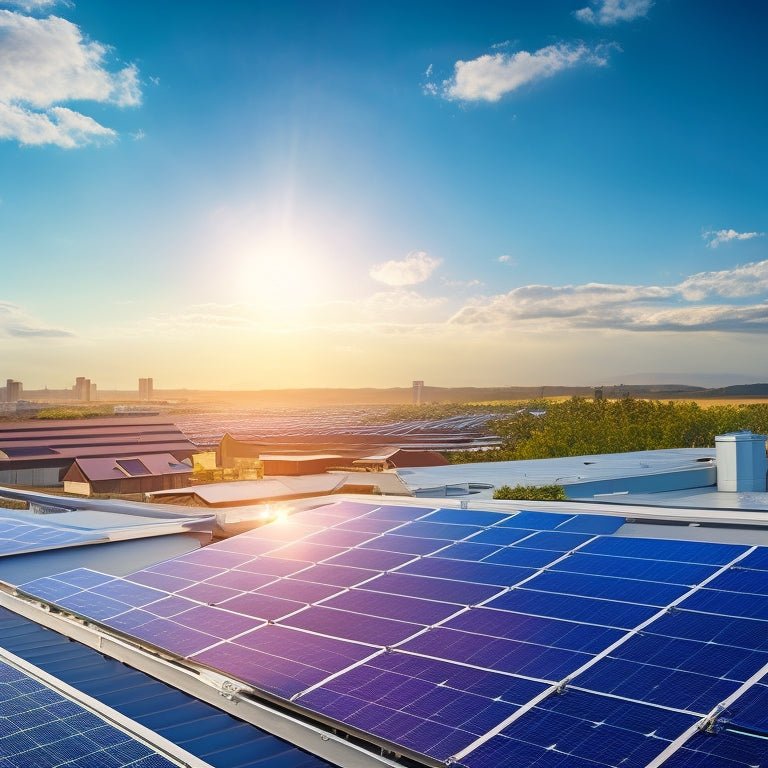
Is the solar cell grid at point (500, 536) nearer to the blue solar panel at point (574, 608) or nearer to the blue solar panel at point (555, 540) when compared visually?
the blue solar panel at point (555, 540)

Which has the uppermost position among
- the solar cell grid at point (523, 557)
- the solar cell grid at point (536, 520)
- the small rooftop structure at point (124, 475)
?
the solar cell grid at point (536, 520)

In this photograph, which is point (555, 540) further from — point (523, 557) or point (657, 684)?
point (657, 684)

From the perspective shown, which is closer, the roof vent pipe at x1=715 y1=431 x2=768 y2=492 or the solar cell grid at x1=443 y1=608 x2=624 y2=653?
the solar cell grid at x1=443 y1=608 x2=624 y2=653

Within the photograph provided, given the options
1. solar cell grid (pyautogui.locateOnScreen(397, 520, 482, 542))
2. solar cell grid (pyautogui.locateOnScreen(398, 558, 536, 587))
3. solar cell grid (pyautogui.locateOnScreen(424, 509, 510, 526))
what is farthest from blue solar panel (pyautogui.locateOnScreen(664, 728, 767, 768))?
solar cell grid (pyautogui.locateOnScreen(424, 509, 510, 526))

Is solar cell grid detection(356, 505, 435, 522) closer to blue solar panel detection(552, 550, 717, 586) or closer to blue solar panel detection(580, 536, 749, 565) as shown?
blue solar panel detection(580, 536, 749, 565)

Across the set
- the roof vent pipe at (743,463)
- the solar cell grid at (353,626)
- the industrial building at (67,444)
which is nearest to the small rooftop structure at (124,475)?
the industrial building at (67,444)
